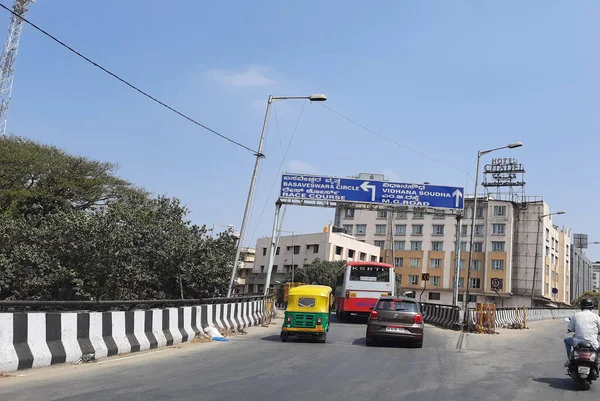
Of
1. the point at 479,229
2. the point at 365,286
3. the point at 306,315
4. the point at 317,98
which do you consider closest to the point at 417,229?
the point at 479,229

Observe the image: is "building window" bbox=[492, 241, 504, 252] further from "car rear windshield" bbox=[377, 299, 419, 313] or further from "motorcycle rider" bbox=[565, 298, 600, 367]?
"motorcycle rider" bbox=[565, 298, 600, 367]

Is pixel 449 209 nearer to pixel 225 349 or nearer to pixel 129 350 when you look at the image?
pixel 225 349

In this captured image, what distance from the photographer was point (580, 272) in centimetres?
12206

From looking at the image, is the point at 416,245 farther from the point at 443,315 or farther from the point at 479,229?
the point at 443,315

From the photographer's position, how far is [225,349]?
1433 cm

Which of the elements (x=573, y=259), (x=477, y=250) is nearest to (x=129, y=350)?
(x=477, y=250)

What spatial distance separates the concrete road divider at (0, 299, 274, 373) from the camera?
892 centimetres

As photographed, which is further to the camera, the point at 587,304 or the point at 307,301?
the point at 307,301

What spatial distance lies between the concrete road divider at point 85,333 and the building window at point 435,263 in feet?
256

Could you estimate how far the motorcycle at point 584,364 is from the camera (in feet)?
31.6

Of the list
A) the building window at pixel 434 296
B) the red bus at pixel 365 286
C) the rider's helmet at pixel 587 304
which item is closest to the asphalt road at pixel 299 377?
the rider's helmet at pixel 587 304

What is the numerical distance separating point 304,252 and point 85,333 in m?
77.5

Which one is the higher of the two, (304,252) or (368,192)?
(368,192)

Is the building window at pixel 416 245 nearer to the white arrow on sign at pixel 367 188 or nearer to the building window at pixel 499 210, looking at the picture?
the building window at pixel 499 210
